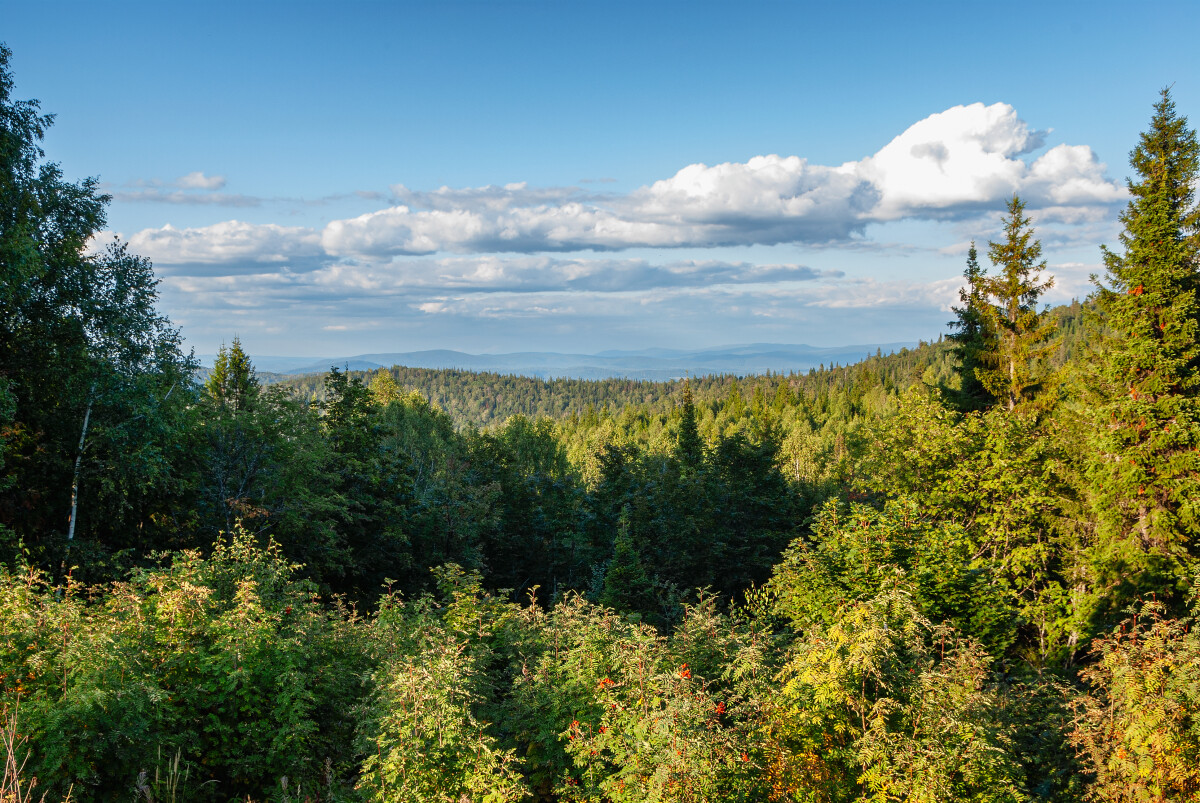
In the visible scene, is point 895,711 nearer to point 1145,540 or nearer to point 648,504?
point 1145,540

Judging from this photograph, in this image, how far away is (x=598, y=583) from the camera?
2730 cm

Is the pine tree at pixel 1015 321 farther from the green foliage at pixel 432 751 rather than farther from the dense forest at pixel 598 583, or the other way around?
the green foliage at pixel 432 751

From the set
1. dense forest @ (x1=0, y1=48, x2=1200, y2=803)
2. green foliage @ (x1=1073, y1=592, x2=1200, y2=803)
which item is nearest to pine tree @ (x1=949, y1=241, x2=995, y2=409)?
dense forest @ (x1=0, y1=48, x2=1200, y2=803)

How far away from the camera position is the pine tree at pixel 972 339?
2467cm

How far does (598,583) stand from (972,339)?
1863cm

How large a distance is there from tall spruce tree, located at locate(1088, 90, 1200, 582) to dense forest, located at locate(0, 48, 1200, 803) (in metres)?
0.08

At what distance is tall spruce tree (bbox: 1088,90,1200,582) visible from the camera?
14.8 metres

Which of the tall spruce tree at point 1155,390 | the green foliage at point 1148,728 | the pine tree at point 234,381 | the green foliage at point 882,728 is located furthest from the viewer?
the pine tree at point 234,381

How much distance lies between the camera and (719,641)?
8023 mm

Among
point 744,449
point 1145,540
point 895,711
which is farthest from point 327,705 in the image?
point 744,449

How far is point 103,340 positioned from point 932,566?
21405 millimetres

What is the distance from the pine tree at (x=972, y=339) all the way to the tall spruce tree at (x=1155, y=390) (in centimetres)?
818

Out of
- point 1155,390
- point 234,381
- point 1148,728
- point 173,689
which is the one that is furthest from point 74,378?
point 1155,390

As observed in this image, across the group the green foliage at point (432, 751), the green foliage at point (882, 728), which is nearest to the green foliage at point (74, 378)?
the green foliage at point (432, 751)
